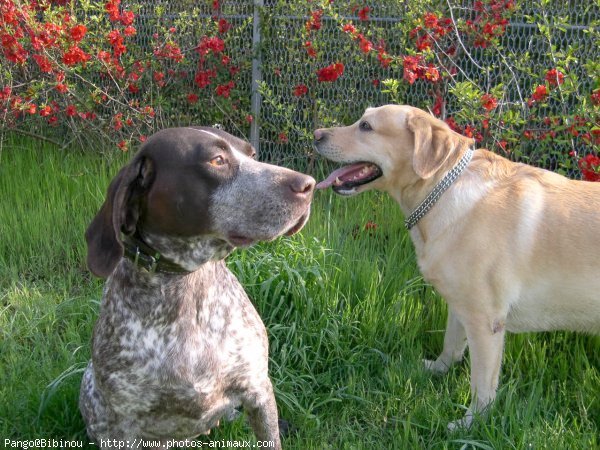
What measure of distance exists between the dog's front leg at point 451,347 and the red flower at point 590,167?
4.58ft

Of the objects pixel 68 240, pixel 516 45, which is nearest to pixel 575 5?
pixel 516 45

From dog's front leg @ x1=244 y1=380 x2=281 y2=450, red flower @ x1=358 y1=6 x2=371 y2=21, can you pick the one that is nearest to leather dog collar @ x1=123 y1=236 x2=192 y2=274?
dog's front leg @ x1=244 y1=380 x2=281 y2=450

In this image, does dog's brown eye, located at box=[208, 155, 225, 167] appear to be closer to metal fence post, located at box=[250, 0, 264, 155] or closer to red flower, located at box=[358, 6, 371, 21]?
red flower, located at box=[358, 6, 371, 21]

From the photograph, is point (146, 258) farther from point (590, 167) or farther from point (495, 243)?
point (590, 167)

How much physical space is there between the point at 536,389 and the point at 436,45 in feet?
9.67

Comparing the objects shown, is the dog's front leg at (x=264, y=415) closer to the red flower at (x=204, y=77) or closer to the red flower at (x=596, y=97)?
the red flower at (x=596, y=97)

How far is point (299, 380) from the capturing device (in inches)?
144

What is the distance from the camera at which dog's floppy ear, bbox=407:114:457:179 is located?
11.6ft

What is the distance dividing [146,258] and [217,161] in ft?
1.54

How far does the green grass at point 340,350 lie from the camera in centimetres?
329

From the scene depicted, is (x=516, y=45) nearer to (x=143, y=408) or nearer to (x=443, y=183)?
(x=443, y=183)

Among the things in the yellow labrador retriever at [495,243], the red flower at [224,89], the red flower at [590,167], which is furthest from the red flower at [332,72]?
the red flower at [590,167]

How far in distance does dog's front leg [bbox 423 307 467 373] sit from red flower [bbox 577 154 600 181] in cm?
139

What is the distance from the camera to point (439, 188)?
3.57 m
